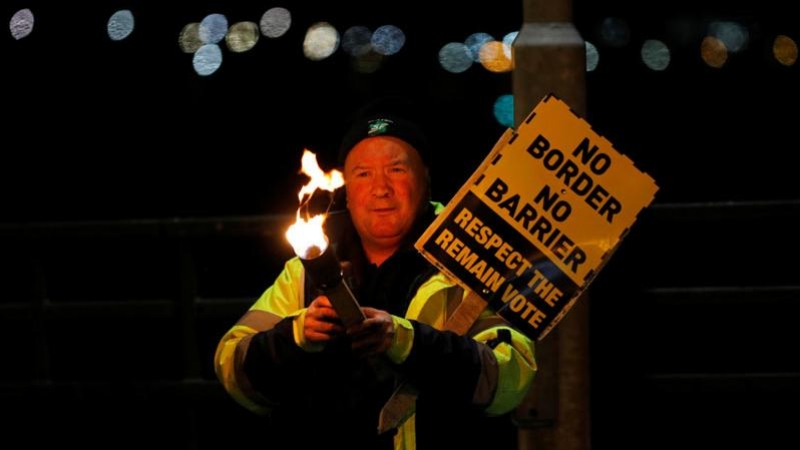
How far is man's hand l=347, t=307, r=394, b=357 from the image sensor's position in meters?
3.86

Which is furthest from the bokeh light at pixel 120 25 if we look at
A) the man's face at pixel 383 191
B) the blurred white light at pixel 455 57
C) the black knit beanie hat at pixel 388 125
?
the man's face at pixel 383 191

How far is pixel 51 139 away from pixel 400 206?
712cm

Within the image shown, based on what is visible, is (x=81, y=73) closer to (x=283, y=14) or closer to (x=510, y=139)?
(x=283, y=14)

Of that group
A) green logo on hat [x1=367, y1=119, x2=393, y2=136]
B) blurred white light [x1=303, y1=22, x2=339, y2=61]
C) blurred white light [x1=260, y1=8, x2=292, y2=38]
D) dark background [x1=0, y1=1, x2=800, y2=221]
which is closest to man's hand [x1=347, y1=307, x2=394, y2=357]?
green logo on hat [x1=367, y1=119, x2=393, y2=136]

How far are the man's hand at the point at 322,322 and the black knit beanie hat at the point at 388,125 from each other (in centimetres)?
72

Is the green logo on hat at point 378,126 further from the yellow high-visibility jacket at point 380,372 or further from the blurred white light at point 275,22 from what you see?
→ the blurred white light at point 275,22

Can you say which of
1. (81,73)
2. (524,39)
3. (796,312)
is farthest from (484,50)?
(524,39)

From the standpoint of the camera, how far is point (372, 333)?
12.8 ft

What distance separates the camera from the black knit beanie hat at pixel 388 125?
178 inches

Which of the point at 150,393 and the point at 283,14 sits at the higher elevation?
the point at 283,14

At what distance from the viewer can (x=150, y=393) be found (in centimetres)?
788

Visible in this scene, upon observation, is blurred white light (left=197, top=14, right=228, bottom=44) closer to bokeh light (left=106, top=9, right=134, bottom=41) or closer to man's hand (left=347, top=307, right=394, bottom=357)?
bokeh light (left=106, top=9, right=134, bottom=41)

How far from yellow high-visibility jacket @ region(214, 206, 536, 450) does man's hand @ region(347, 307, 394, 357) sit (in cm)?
5

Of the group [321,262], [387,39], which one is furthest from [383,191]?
[387,39]
